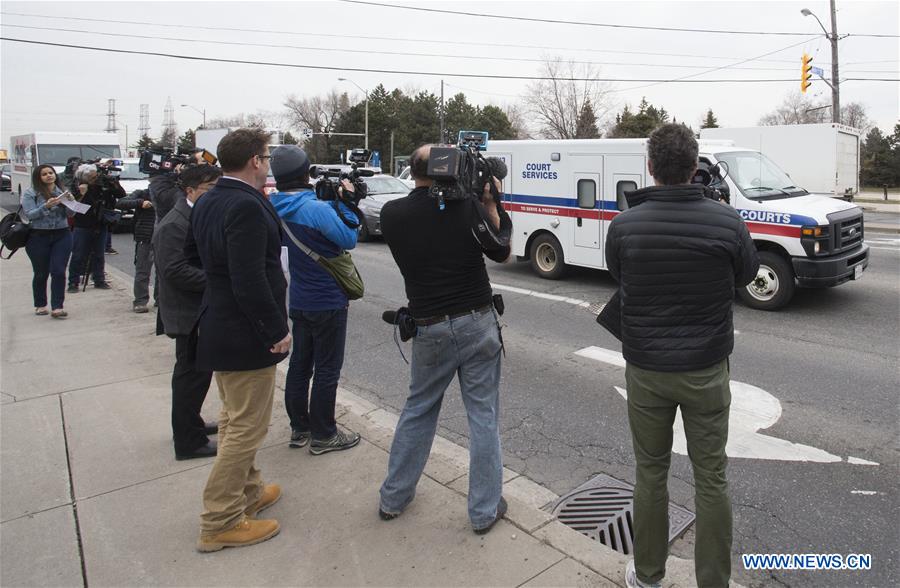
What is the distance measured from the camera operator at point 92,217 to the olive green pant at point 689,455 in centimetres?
865

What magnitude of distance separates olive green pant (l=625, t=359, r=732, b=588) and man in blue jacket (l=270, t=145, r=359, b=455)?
6.43ft

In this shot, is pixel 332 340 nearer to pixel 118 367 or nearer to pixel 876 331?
pixel 118 367

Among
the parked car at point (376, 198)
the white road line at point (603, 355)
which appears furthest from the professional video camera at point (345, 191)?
the parked car at point (376, 198)

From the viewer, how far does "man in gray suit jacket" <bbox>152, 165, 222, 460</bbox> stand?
4.06 m

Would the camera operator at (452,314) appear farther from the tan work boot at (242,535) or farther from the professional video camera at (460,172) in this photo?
the tan work boot at (242,535)

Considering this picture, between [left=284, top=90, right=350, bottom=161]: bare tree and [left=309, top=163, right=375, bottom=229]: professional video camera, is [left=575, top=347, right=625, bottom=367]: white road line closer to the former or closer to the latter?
[left=309, top=163, right=375, bottom=229]: professional video camera

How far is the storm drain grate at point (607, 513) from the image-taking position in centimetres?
340

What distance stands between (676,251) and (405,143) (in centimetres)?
6390

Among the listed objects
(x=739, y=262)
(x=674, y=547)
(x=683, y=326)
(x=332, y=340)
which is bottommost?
(x=674, y=547)

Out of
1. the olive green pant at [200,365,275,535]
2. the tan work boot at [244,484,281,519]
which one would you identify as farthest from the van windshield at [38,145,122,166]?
the olive green pant at [200,365,275,535]

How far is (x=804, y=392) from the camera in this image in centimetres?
550

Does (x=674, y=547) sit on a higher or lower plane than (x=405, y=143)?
lower

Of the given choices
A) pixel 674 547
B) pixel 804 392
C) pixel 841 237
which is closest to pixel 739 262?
pixel 674 547

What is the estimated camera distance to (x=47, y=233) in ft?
26.5
